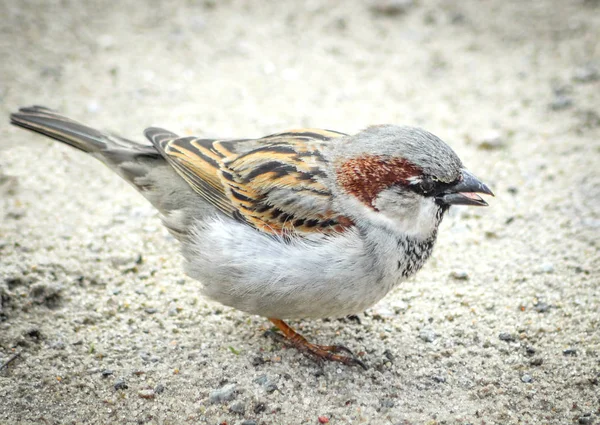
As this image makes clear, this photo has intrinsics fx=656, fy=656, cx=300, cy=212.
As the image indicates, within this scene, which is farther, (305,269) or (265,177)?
(265,177)

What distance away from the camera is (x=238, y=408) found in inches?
142

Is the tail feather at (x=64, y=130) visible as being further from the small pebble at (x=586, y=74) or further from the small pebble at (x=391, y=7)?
the small pebble at (x=586, y=74)

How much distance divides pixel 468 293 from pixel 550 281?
0.57m

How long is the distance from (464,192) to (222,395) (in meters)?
1.80

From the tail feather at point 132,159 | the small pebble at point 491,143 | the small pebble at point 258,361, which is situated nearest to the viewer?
the small pebble at point 258,361

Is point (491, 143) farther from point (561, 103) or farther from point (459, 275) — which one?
point (459, 275)

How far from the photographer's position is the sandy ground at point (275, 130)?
3756 millimetres

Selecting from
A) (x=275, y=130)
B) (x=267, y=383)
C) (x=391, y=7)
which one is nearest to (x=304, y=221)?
(x=267, y=383)

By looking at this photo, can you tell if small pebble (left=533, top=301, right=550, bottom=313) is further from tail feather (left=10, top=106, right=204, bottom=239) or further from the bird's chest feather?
tail feather (left=10, top=106, right=204, bottom=239)

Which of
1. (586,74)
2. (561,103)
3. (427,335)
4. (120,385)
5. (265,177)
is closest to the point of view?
(120,385)

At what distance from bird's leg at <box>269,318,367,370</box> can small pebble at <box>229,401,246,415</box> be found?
0.62 meters

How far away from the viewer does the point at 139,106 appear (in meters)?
6.43

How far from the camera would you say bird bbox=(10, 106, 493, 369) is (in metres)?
3.67

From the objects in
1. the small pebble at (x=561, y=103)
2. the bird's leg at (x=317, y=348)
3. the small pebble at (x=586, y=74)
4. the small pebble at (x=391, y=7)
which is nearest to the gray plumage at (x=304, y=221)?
the bird's leg at (x=317, y=348)
